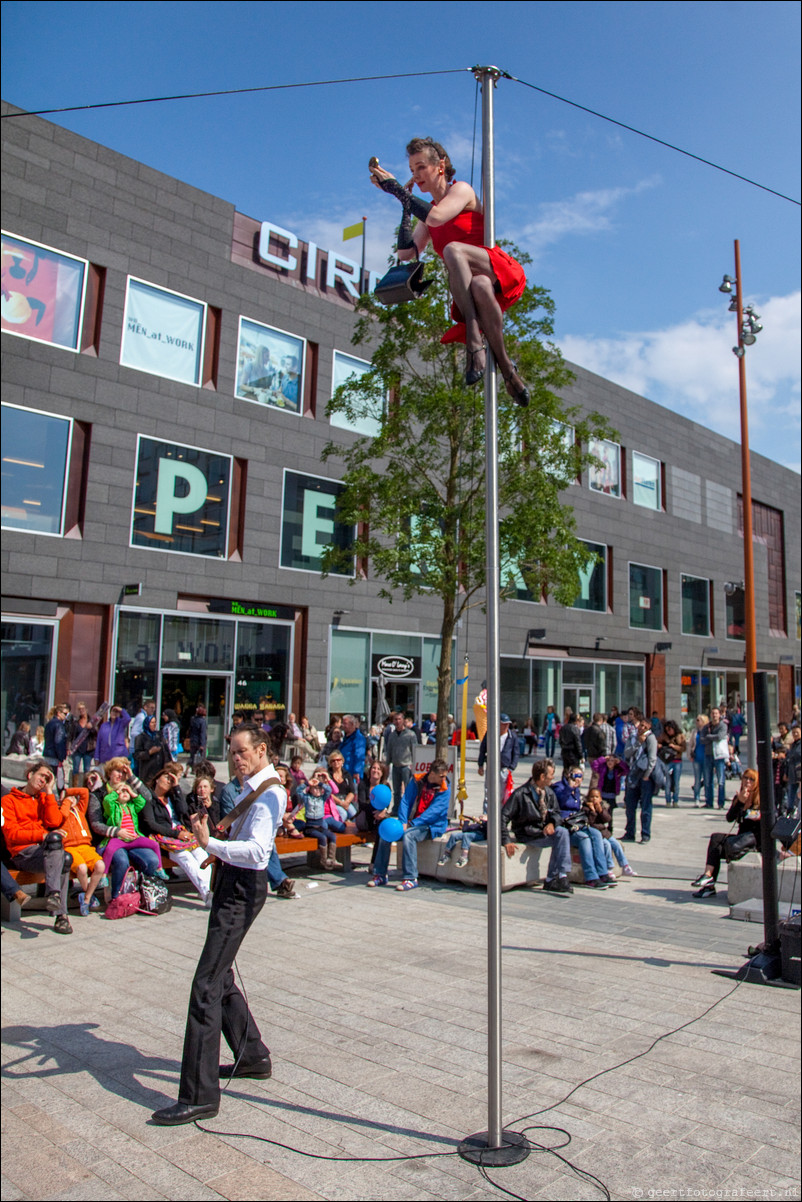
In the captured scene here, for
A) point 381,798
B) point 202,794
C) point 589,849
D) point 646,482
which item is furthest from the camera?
point 646,482

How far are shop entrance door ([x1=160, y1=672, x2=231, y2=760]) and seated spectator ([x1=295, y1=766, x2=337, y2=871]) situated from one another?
46.5 feet

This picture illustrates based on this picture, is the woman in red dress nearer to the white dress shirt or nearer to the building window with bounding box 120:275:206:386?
the white dress shirt

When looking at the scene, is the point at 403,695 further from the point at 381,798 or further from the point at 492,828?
the point at 492,828

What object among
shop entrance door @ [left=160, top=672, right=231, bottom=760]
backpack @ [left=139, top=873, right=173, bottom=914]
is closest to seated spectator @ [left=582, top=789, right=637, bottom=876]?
backpack @ [left=139, top=873, right=173, bottom=914]

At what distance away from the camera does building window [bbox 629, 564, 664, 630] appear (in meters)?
42.1

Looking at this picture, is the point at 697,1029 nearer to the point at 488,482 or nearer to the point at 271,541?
the point at 488,482

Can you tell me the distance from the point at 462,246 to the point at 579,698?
117 feet

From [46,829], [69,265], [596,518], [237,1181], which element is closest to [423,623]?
[596,518]

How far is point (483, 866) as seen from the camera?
10609 mm

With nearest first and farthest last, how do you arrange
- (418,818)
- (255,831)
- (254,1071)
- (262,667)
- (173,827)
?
(255,831), (254,1071), (173,827), (418,818), (262,667)

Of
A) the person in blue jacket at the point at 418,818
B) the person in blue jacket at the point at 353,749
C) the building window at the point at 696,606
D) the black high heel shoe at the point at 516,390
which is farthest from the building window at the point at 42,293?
the building window at the point at 696,606

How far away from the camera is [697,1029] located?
5.97 m

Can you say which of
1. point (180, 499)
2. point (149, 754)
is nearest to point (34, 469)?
point (180, 499)

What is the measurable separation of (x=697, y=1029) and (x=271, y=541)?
22933 millimetres
